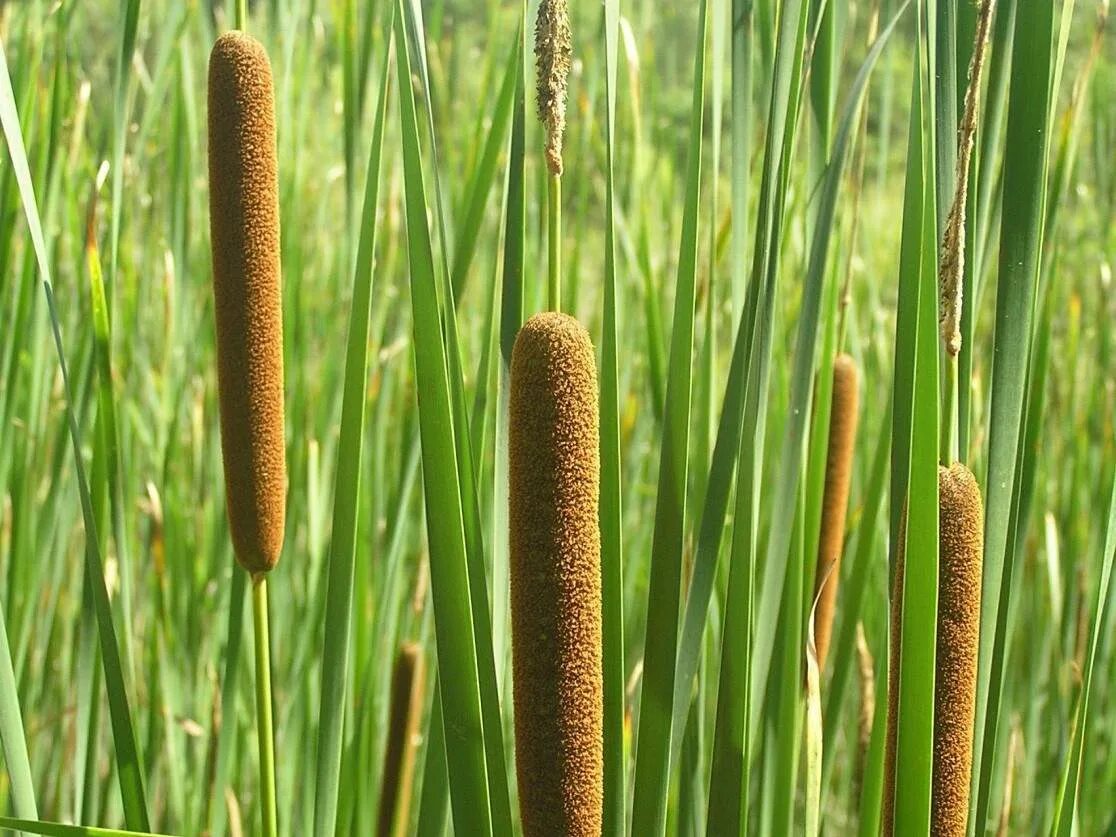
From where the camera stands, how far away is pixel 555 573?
1.80ft

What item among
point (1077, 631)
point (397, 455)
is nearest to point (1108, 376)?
point (1077, 631)

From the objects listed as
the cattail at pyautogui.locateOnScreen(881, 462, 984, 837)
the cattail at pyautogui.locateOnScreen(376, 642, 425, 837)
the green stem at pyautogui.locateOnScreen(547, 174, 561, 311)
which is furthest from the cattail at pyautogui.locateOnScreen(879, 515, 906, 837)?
the cattail at pyautogui.locateOnScreen(376, 642, 425, 837)

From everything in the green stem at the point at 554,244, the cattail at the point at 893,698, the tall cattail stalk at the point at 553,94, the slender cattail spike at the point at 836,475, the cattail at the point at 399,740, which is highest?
the tall cattail stalk at the point at 553,94

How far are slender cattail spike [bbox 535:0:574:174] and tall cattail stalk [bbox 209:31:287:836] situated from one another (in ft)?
0.66

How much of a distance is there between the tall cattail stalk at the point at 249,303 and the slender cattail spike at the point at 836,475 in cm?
50

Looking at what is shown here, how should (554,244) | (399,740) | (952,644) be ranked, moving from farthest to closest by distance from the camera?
1. (399,740)
2. (952,644)
3. (554,244)

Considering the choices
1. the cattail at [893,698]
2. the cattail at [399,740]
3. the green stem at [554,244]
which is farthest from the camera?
the cattail at [399,740]

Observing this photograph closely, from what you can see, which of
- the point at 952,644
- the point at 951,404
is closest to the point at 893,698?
the point at 952,644

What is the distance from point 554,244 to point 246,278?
24 centimetres

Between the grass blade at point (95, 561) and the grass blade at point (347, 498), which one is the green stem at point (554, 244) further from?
the grass blade at point (95, 561)

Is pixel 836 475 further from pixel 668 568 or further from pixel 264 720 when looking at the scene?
pixel 264 720

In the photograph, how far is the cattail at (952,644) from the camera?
2.04 feet

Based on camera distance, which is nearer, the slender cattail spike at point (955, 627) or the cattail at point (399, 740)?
the slender cattail spike at point (955, 627)

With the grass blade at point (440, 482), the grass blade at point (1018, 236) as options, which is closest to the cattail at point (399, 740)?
the grass blade at point (440, 482)
